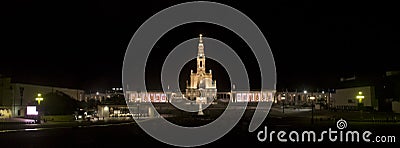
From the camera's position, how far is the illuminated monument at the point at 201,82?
132 meters

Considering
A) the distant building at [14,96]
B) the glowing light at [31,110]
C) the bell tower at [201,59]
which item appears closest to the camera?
the glowing light at [31,110]

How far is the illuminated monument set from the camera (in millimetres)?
132500

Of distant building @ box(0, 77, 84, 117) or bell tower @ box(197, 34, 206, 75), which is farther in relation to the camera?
bell tower @ box(197, 34, 206, 75)

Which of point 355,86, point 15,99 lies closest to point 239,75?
point 355,86

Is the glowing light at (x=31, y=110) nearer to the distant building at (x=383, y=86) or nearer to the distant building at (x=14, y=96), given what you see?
the distant building at (x=14, y=96)

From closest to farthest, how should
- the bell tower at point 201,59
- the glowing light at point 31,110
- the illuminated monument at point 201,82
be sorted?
1. the glowing light at point 31,110
2. the illuminated monument at point 201,82
3. the bell tower at point 201,59

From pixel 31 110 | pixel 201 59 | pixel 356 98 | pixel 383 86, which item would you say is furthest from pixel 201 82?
pixel 31 110

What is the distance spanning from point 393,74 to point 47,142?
49.9 metres

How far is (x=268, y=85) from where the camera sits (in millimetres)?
91312

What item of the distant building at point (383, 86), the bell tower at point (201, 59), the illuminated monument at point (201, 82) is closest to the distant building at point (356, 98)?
the distant building at point (383, 86)

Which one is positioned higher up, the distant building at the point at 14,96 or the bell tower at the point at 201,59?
the bell tower at the point at 201,59

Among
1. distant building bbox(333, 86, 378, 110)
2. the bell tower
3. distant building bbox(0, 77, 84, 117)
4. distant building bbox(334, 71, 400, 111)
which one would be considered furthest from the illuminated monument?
distant building bbox(0, 77, 84, 117)

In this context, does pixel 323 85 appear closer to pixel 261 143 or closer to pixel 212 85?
pixel 212 85

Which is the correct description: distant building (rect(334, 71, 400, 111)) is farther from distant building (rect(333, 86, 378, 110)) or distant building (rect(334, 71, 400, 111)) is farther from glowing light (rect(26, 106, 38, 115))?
glowing light (rect(26, 106, 38, 115))
